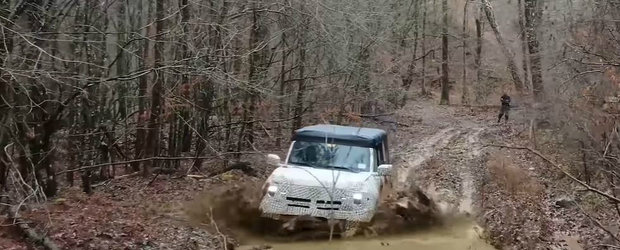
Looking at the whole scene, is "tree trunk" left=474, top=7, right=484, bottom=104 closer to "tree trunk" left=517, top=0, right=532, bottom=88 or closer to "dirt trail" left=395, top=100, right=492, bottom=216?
"dirt trail" left=395, top=100, right=492, bottom=216

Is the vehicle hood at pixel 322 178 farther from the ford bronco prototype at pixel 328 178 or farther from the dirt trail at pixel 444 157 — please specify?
the dirt trail at pixel 444 157

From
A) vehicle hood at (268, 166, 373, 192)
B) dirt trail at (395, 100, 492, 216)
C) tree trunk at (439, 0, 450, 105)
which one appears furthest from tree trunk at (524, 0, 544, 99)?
tree trunk at (439, 0, 450, 105)

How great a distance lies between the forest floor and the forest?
0.57 feet

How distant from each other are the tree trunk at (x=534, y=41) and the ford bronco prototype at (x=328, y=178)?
14.2 metres

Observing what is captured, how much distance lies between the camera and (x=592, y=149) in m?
14.8

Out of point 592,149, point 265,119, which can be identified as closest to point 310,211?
point 592,149

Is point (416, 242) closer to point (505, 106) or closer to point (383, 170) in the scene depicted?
point (383, 170)

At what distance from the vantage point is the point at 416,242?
39.9ft

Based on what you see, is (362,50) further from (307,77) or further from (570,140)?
(570,140)

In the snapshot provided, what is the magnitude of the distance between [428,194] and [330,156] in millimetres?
5319

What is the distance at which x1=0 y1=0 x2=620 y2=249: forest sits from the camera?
10.5m

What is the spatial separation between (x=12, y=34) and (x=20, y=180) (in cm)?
191

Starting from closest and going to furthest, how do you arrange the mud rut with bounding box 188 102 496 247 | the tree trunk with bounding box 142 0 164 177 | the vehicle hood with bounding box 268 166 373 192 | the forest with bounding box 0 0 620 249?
the forest with bounding box 0 0 620 249 < the vehicle hood with bounding box 268 166 373 192 < the mud rut with bounding box 188 102 496 247 < the tree trunk with bounding box 142 0 164 177

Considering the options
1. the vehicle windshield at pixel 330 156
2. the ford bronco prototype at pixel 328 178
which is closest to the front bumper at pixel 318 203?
the ford bronco prototype at pixel 328 178
